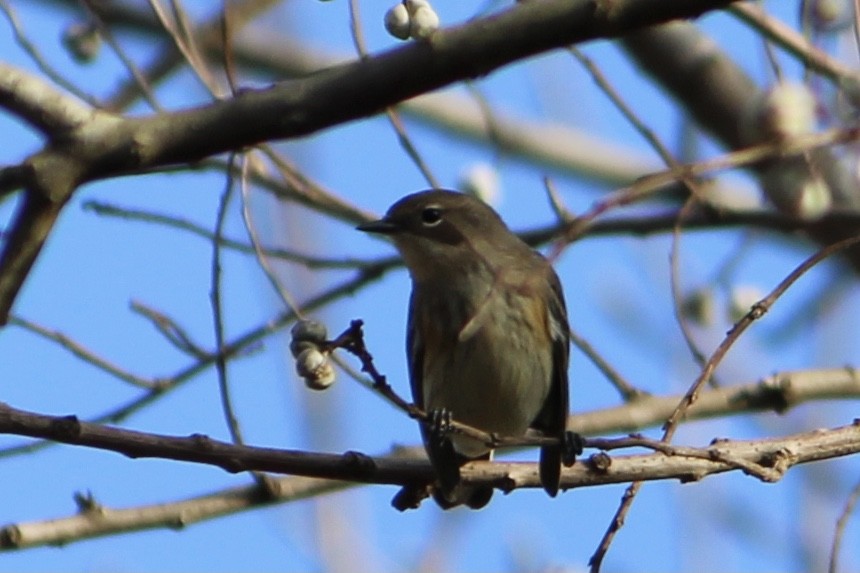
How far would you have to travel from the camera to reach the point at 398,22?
4.02 m

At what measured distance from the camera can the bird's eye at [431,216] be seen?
600 cm

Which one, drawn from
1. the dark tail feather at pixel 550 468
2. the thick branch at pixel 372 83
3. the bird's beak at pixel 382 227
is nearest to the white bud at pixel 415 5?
the thick branch at pixel 372 83

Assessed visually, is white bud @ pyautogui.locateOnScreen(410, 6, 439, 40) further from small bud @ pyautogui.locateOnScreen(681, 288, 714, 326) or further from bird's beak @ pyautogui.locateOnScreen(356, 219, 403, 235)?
small bud @ pyautogui.locateOnScreen(681, 288, 714, 326)

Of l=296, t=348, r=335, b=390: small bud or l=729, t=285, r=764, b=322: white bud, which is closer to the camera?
l=296, t=348, r=335, b=390: small bud

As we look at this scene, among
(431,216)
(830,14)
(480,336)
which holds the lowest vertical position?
(480,336)

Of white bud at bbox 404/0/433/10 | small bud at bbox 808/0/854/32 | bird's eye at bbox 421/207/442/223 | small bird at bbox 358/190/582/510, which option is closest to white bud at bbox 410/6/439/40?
white bud at bbox 404/0/433/10

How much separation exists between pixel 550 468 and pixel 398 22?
1.35 m

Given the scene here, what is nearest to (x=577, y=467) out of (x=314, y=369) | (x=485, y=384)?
(x=485, y=384)

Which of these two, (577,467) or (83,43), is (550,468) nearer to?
(577,467)

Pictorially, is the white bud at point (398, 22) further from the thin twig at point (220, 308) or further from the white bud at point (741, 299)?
the white bud at point (741, 299)

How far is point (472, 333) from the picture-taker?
16.5 feet

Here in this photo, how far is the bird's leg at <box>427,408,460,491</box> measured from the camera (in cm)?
392

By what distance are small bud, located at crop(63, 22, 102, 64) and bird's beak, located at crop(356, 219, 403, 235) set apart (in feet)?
4.48

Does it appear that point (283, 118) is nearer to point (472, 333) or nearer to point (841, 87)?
point (472, 333)
